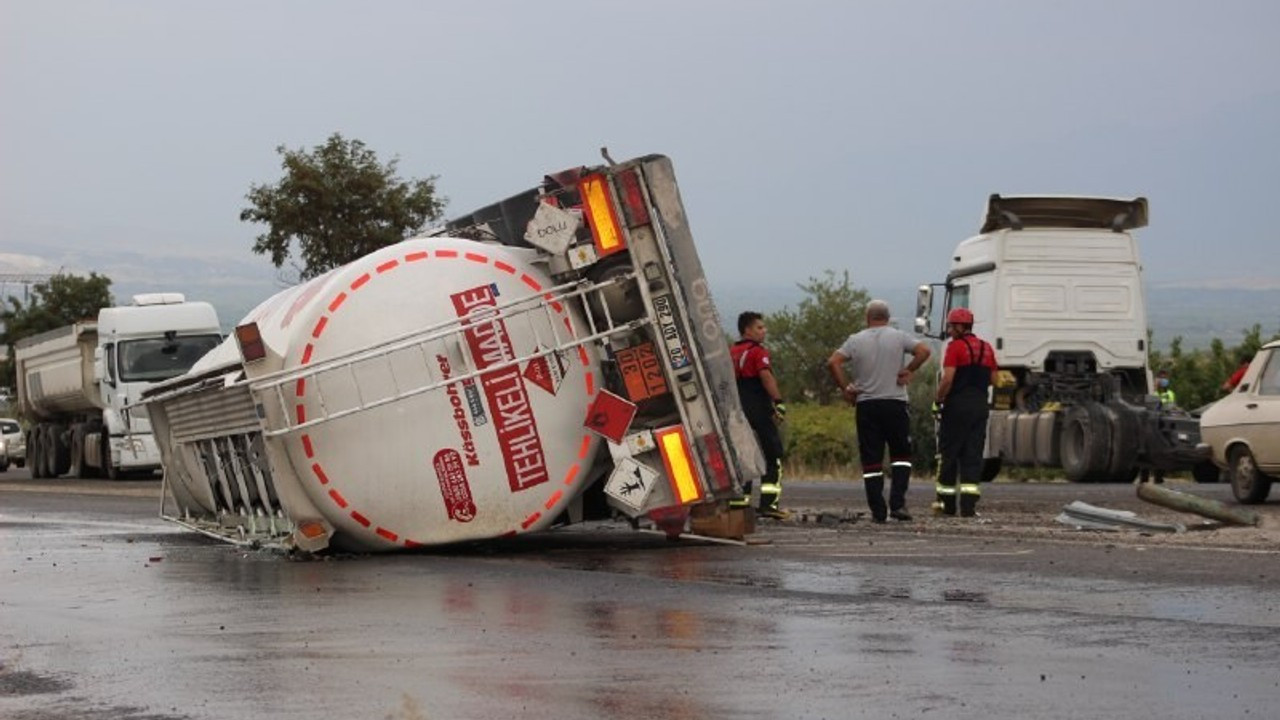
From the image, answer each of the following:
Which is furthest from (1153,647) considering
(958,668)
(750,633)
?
(750,633)

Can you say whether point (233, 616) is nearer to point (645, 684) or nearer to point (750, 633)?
point (750, 633)

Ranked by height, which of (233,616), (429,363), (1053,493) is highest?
(429,363)

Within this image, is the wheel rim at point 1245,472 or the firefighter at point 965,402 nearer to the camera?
the firefighter at point 965,402

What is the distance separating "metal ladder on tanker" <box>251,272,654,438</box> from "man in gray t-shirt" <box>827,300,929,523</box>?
3160 millimetres

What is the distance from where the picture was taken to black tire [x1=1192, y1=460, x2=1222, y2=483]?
32.0 m

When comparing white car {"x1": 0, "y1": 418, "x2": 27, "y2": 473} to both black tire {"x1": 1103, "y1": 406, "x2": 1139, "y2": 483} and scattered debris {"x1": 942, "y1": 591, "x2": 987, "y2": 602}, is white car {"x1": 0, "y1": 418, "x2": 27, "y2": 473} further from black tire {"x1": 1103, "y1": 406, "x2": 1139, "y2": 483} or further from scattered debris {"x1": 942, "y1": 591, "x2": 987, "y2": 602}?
scattered debris {"x1": 942, "y1": 591, "x2": 987, "y2": 602}

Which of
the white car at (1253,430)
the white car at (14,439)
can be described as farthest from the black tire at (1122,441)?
the white car at (14,439)

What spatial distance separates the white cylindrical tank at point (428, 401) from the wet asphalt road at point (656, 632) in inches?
16.7

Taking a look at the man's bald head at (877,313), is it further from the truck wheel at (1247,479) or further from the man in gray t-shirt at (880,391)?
the truck wheel at (1247,479)

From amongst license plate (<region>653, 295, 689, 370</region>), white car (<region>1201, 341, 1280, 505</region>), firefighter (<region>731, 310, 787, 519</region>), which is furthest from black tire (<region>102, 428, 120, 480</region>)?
license plate (<region>653, 295, 689, 370</region>)

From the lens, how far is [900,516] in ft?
62.8

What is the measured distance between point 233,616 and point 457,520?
3976mm

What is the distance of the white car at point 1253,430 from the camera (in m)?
21.9

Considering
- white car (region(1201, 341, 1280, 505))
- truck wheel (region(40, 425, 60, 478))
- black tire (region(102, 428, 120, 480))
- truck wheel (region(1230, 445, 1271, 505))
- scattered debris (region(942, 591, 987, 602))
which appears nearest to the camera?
scattered debris (region(942, 591, 987, 602))
